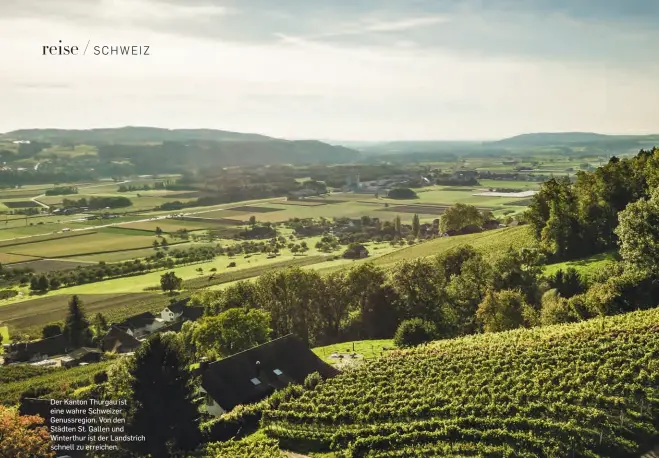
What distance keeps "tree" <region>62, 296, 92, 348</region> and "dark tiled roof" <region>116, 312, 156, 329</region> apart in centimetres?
373

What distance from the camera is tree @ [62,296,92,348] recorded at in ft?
209

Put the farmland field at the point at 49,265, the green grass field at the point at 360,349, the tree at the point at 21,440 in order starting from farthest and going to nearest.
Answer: the farmland field at the point at 49,265
the green grass field at the point at 360,349
the tree at the point at 21,440

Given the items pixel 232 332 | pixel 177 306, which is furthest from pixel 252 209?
pixel 232 332

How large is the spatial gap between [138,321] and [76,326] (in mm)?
6880

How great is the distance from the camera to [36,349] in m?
61.4

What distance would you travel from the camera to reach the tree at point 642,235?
41562 millimetres

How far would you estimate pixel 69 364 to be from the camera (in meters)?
59.2

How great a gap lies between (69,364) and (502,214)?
91.3 meters

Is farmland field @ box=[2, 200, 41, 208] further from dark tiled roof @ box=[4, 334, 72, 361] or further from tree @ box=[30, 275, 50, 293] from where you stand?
dark tiled roof @ box=[4, 334, 72, 361]

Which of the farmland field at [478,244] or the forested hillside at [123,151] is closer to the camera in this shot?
the farmland field at [478,244]

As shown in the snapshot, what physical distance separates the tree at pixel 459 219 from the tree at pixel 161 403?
75402 mm

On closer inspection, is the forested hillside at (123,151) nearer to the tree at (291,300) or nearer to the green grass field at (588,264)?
the tree at (291,300)

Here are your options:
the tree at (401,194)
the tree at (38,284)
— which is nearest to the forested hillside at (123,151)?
the tree at (38,284)

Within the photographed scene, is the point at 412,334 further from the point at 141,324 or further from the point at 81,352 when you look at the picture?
the point at 81,352
